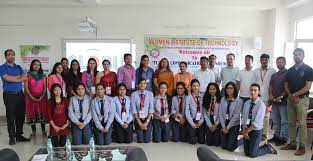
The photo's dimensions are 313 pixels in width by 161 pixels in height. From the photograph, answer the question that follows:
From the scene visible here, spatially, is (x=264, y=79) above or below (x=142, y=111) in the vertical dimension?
above

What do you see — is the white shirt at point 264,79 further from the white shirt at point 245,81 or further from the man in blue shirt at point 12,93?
the man in blue shirt at point 12,93

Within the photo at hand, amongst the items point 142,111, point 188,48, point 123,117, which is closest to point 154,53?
point 188,48

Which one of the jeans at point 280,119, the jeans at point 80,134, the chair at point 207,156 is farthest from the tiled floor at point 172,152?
the chair at point 207,156

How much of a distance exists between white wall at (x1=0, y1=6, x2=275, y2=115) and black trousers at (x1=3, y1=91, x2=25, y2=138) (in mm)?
1934

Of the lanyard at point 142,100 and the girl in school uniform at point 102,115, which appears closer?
the girl in school uniform at point 102,115

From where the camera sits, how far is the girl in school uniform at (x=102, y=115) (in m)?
4.29

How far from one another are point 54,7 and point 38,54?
3.46 ft

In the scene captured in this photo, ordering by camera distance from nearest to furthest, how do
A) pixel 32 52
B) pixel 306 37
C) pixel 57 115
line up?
pixel 57 115, pixel 306 37, pixel 32 52

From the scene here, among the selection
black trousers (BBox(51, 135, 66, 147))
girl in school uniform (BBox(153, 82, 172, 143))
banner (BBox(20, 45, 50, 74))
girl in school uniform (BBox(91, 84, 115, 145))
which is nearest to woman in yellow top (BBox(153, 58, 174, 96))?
girl in school uniform (BBox(153, 82, 172, 143))

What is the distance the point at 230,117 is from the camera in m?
4.17

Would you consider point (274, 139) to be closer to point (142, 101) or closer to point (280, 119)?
point (280, 119)

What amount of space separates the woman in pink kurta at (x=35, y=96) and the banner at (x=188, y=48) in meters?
2.42

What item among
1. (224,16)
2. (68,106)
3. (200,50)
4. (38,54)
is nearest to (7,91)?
(68,106)

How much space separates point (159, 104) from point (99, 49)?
91.2 inches
